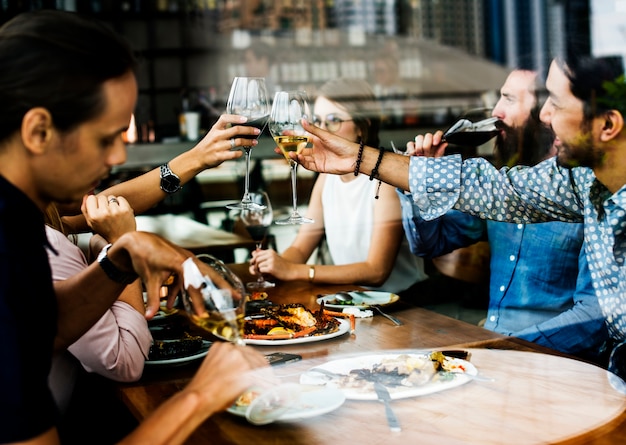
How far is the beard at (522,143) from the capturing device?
2348 mm

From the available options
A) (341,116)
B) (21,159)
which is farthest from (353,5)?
(21,159)

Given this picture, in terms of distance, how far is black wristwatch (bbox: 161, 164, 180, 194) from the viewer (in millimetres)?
1978

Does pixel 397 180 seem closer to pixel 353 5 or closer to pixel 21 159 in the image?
pixel 21 159

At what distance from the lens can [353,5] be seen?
4062 mm

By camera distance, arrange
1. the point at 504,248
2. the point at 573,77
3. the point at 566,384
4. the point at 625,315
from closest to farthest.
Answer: the point at 566,384
the point at 625,315
the point at 573,77
the point at 504,248

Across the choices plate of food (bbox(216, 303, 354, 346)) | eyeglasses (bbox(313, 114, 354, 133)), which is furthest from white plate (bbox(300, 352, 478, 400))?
eyeglasses (bbox(313, 114, 354, 133))

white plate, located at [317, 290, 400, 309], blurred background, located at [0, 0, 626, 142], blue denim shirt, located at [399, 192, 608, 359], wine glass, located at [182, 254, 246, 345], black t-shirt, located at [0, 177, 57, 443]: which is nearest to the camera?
black t-shirt, located at [0, 177, 57, 443]

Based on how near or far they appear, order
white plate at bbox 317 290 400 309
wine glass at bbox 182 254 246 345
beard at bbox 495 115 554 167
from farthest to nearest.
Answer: beard at bbox 495 115 554 167 < white plate at bbox 317 290 400 309 < wine glass at bbox 182 254 246 345

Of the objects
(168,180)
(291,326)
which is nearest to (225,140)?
(168,180)

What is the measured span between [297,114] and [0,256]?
983mm

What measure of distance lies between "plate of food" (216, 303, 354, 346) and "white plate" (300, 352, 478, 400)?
228 millimetres

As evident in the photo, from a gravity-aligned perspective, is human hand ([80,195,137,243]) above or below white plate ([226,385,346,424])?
above

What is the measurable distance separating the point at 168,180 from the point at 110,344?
645 mm

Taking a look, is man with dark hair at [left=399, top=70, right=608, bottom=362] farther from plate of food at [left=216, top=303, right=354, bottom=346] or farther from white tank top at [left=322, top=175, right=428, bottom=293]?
plate of food at [left=216, top=303, right=354, bottom=346]
